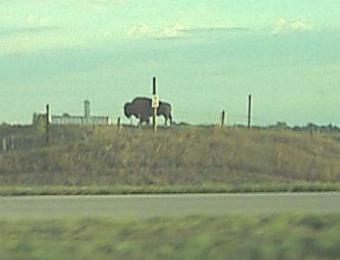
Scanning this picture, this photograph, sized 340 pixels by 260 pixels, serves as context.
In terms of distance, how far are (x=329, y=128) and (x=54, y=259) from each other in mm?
61913

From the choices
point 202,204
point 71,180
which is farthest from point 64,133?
point 202,204

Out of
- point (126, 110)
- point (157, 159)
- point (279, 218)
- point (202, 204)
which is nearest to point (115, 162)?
point (157, 159)

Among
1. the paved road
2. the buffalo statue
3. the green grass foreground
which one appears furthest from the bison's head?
the green grass foreground

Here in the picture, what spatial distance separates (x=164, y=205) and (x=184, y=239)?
301 inches

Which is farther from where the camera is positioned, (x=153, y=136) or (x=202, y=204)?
(x=153, y=136)

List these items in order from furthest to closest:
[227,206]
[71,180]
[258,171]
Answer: [258,171]
[71,180]
[227,206]

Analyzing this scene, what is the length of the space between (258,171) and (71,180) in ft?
25.4

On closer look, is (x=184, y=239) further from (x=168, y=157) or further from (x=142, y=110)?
(x=142, y=110)

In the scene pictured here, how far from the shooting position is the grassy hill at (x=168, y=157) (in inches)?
1665

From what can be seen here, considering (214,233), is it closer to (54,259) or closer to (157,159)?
(54,259)

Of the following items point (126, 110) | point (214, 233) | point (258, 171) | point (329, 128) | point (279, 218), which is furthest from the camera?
point (329, 128)

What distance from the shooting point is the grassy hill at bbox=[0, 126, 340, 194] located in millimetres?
42281

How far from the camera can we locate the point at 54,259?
10859 mm

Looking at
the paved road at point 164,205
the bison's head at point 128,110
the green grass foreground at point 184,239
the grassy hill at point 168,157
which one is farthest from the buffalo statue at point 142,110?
the green grass foreground at point 184,239
